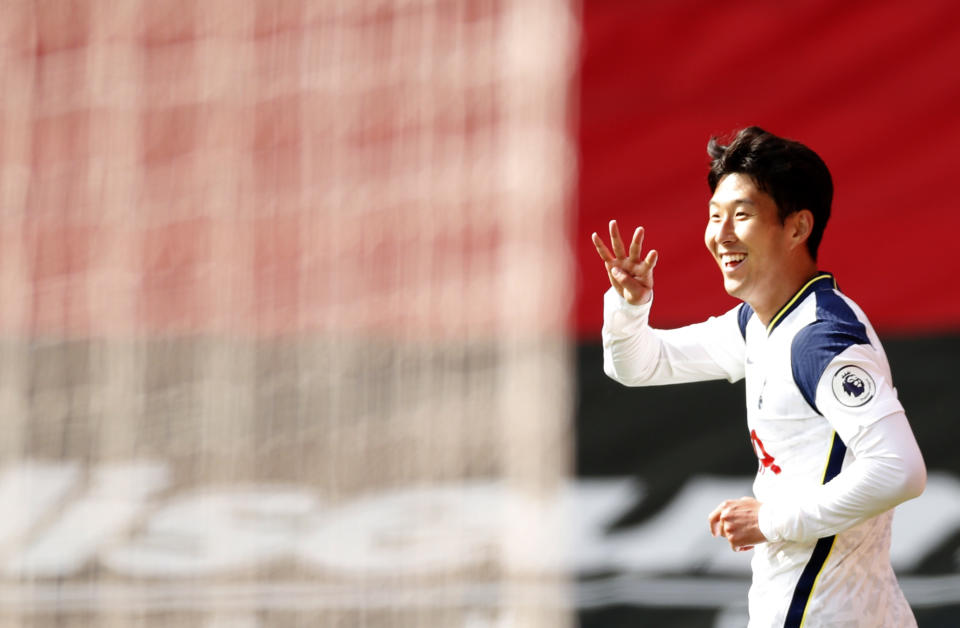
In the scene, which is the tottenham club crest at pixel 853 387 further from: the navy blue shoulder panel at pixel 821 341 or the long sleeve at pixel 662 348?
the long sleeve at pixel 662 348

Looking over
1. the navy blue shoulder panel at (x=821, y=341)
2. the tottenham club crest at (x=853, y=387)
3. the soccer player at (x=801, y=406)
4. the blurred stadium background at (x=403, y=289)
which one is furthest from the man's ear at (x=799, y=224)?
the blurred stadium background at (x=403, y=289)

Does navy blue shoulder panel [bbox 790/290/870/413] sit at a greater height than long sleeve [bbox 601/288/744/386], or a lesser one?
lesser

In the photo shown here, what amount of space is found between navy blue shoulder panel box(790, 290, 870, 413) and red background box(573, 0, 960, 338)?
1.60m

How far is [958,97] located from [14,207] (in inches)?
101

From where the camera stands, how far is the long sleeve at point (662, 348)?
1614 mm

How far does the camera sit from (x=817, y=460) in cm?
144

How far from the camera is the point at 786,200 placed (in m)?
1.51

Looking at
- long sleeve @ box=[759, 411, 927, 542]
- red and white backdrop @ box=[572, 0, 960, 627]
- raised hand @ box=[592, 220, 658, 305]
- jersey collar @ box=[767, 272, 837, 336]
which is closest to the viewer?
long sleeve @ box=[759, 411, 927, 542]

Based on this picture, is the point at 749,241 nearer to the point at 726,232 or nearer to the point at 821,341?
the point at 726,232

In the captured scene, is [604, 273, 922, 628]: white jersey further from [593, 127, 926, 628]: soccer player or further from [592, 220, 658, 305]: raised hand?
[592, 220, 658, 305]: raised hand

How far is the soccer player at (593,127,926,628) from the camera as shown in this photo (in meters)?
1.35

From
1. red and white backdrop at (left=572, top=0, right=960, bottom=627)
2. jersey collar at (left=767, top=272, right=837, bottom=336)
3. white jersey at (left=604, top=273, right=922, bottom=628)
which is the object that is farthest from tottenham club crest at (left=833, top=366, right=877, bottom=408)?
red and white backdrop at (left=572, top=0, right=960, bottom=627)

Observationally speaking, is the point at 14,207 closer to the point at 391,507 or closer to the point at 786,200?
the point at 391,507

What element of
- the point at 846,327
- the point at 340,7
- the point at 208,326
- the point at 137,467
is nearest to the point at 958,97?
the point at 340,7
